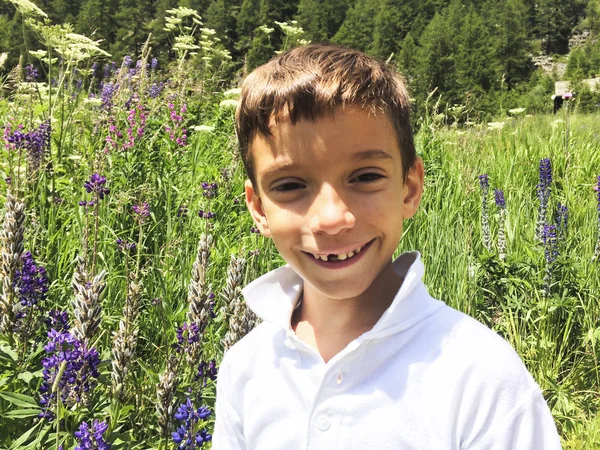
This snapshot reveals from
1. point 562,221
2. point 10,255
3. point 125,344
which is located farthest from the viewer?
point 562,221

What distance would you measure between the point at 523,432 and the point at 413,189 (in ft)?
1.93

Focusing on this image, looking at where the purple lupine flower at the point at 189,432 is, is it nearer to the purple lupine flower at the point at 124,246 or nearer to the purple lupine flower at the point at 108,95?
the purple lupine flower at the point at 124,246

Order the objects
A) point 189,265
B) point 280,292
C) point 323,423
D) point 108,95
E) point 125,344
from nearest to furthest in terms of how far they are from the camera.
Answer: point 323,423 < point 280,292 < point 125,344 < point 189,265 < point 108,95

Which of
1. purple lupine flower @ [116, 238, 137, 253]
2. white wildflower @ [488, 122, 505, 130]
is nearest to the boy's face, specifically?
purple lupine flower @ [116, 238, 137, 253]

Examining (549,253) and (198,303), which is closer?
(198,303)

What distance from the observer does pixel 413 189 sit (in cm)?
142

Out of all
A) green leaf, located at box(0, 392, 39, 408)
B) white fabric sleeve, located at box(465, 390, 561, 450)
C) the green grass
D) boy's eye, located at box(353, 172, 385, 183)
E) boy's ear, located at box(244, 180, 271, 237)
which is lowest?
the green grass

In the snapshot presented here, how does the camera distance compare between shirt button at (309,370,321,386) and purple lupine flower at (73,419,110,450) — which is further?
purple lupine flower at (73,419,110,450)

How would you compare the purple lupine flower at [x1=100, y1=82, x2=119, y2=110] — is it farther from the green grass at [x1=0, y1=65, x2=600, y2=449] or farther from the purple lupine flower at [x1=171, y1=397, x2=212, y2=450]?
the purple lupine flower at [x1=171, y1=397, x2=212, y2=450]

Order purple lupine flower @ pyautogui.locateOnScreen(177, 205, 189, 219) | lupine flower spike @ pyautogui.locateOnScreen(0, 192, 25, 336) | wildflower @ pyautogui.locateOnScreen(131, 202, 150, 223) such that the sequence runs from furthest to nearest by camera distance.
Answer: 1. purple lupine flower @ pyautogui.locateOnScreen(177, 205, 189, 219)
2. wildflower @ pyautogui.locateOnScreen(131, 202, 150, 223)
3. lupine flower spike @ pyautogui.locateOnScreen(0, 192, 25, 336)

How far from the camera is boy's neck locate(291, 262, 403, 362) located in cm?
134

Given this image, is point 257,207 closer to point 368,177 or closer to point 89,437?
point 368,177

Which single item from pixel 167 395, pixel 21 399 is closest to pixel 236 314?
pixel 167 395

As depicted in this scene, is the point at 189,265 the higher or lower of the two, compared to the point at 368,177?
lower
